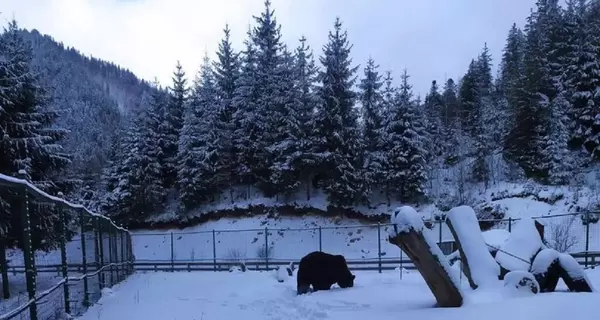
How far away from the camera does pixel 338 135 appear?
102 ft

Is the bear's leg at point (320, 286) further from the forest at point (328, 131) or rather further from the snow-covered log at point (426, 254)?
the forest at point (328, 131)

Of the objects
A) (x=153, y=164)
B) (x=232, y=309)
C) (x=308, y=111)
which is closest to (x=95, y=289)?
(x=232, y=309)

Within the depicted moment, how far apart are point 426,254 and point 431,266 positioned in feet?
0.63

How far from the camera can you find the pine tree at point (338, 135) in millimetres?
31016

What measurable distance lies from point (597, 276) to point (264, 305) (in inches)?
271

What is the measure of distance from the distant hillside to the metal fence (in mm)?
8746

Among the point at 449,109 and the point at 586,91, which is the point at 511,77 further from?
the point at 586,91

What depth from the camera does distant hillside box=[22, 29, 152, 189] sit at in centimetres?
3212

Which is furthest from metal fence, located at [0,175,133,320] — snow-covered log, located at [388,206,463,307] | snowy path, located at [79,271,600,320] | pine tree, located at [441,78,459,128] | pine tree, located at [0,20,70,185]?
pine tree, located at [441,78,459,128]

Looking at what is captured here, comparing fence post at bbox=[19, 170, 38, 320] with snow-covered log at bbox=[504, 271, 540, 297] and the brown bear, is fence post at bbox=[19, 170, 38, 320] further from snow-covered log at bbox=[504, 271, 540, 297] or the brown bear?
snow-covered log at bbox=[504, 271, 540, 297]

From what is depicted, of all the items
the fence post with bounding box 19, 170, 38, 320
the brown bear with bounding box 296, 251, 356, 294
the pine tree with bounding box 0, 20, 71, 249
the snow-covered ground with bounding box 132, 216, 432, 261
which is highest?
the pine tree with bounding box 0, 20, 71, 249

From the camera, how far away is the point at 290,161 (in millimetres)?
32188

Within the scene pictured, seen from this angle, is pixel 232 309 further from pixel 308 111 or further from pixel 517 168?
pixel 517 168

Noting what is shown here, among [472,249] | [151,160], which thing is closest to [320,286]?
[472,249]
